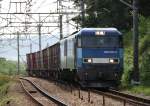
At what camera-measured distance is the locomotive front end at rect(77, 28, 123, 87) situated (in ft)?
88.3

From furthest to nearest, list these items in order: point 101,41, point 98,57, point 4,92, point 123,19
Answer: point 123,19 → point 4,92 → point 101,41 → point 98,57

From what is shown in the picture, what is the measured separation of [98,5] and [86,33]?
65.2ft

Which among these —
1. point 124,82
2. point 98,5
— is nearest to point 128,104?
point 124,82

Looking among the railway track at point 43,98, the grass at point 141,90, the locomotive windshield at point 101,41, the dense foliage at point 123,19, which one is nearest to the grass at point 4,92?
the railway track at point 43,98

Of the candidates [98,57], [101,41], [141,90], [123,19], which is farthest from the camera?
[123,19]

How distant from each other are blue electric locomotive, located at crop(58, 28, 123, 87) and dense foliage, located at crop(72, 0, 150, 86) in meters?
3.27

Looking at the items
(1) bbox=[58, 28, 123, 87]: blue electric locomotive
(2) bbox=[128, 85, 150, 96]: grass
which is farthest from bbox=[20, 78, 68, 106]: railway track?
(2) bbox=[128, 85, 150, 96]: grass

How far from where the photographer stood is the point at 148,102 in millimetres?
19859

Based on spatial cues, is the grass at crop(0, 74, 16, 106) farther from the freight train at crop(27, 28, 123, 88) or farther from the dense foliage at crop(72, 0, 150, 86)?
the dense foliage at crop(72, 0, 150, 86)

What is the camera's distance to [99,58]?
2703 centimetres

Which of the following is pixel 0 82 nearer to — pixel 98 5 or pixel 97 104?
pixel 98 5

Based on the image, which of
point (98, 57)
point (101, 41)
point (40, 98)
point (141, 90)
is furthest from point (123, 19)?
point (40, 98)

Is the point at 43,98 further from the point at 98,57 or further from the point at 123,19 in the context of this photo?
the point at 123,19

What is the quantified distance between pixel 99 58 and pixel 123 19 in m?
18.2
